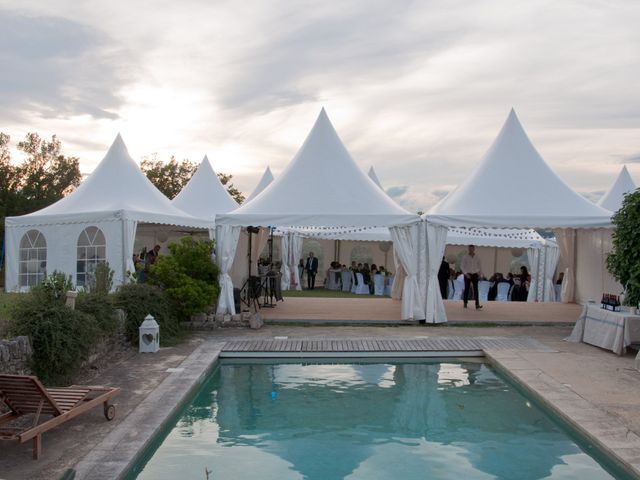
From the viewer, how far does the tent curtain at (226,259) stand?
11781 millimetres

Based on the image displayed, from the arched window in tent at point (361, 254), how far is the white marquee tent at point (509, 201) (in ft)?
33.8

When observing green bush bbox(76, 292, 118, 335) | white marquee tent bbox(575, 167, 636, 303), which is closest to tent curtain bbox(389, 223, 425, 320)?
white marquee tent bbox(575, 167, 636, 303)

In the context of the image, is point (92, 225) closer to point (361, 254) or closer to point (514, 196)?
point (514, 196)

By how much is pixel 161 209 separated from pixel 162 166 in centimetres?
2408

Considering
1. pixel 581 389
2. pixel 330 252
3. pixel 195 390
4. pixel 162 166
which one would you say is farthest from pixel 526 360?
pixel 162 166

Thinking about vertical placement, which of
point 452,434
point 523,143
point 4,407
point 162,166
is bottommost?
point 452,434

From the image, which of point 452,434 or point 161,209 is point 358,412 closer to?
point 452,434

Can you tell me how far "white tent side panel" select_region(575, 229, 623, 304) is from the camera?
44.8 ft

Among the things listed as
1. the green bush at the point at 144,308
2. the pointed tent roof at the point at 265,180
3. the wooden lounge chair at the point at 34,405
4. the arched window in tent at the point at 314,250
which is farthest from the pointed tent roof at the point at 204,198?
the wooden lounge chair at the point at 34,405

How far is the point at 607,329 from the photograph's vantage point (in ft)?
30.8

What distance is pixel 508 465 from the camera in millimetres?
5246

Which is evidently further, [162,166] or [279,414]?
[162,166]

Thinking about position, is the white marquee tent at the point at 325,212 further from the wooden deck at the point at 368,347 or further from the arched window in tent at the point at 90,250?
the arched window in tent at the point at 90,250

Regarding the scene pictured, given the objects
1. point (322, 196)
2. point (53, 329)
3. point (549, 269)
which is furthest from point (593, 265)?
point (53, 329)
